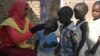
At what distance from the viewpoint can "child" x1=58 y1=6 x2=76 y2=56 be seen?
600 cm

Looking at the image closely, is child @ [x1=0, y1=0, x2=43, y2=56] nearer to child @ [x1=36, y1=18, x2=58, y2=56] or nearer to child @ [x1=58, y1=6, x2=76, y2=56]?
child @ [x1=36, y1=18, x2=58, y2=56]

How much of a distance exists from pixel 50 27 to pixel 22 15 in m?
0.53

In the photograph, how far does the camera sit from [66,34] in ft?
19.8

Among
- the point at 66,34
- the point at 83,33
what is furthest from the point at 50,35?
the point at 83,33

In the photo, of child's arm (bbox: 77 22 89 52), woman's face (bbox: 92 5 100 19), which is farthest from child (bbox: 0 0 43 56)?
woman's face (bbox: 92 5 100 19)

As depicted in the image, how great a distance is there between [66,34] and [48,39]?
34 cm

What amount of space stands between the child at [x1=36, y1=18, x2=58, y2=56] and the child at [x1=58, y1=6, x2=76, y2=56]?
0.17 meters

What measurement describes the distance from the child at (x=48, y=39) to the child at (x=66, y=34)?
0.56 ft

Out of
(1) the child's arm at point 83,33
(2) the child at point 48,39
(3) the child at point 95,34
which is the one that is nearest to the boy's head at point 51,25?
(2) the child at point 48,39

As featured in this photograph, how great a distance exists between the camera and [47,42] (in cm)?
620

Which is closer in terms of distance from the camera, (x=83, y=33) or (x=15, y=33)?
(x=15, y=33)

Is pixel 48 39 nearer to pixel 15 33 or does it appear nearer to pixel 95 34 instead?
pixel 15 33

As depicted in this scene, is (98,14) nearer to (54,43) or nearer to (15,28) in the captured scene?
(54,43)

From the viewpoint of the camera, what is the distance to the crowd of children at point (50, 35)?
5.85 metres
